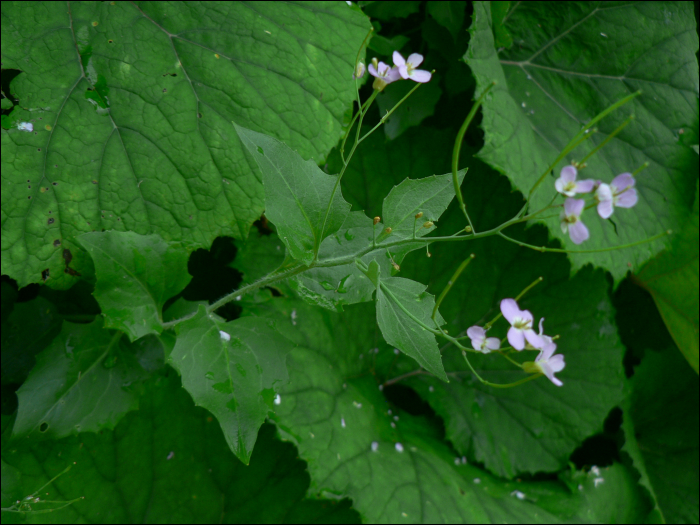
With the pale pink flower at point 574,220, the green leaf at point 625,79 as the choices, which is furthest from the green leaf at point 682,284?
the pale pink flower at point 574,220

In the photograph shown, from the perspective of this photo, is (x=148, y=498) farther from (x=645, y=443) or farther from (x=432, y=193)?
(x=645, y=443)

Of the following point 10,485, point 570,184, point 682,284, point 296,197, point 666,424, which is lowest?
point 666,424

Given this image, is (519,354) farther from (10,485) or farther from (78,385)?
(10,485)

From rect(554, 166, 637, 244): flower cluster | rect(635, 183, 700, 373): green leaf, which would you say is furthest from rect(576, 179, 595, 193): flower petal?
rect(635, 183, 700, 373): green leaf

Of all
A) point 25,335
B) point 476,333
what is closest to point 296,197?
point 476,333

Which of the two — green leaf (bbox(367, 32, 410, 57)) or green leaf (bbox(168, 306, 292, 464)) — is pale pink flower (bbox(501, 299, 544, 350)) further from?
green leaf (bbox(367, 32, 410, 57))

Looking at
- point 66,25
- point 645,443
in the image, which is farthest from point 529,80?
point 645,443
